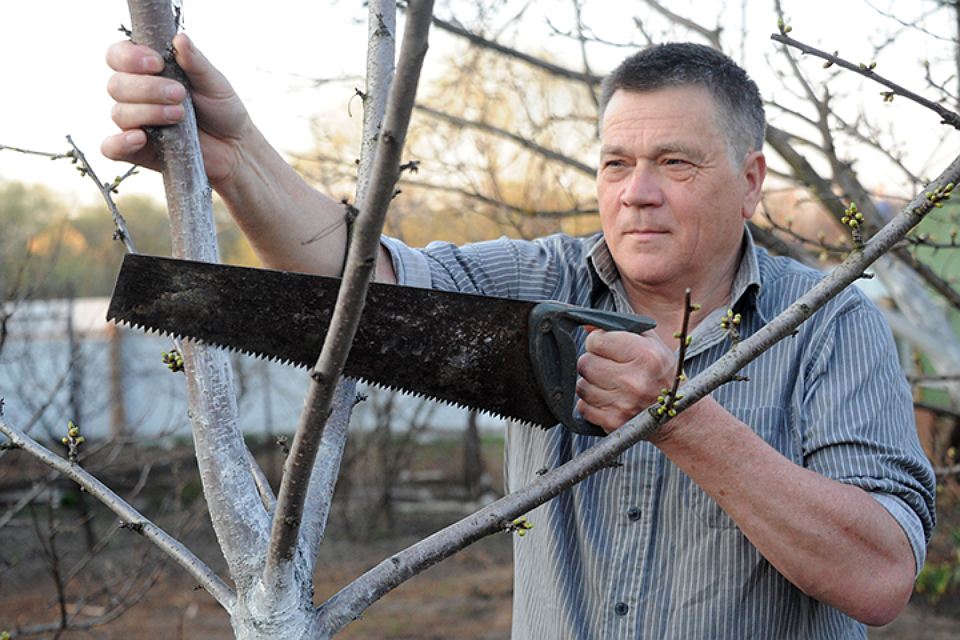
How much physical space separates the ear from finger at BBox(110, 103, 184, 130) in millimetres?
1824

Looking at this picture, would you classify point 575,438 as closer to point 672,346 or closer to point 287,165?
point 672,346

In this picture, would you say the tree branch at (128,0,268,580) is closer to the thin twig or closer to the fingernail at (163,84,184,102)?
the fingernail at (163,84,184,102)

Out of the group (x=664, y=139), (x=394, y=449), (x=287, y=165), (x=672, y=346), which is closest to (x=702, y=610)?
(x=672, y=346)

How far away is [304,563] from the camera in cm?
213

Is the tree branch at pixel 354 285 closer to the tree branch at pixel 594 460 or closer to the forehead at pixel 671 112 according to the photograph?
the tree branch at pixel 594 460

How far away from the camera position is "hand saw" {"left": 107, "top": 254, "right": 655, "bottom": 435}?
229 centimetres

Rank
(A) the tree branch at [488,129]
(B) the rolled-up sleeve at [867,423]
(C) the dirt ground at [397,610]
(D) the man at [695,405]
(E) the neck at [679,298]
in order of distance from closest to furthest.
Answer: (D) the man at [695,405] → (B) the rolled-up sleeve at [867,423] → (E) the neck at [679,298] → (A) the tree branch at [488,129] → (C) the dirt ground at [397,610]

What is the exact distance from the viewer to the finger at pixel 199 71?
7.35 feet

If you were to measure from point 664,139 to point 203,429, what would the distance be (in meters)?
1.63

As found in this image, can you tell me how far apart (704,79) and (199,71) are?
1527 millimetres

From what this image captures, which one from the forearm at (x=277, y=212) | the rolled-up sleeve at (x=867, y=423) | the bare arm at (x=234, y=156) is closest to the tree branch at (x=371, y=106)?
the bare arm at (x=234, y=156)

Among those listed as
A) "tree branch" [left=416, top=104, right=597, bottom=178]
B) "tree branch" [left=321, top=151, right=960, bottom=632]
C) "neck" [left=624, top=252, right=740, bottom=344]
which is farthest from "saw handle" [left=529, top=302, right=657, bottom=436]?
"tree branch" [left=416, top=104, right=597, bottom=178]

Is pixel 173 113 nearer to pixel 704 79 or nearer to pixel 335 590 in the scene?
pixel 704 79

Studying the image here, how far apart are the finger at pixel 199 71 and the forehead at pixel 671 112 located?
1224mm
